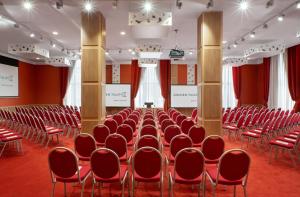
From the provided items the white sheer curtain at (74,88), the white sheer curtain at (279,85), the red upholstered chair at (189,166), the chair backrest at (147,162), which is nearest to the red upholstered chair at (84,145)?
the chair backrest at (147,162)

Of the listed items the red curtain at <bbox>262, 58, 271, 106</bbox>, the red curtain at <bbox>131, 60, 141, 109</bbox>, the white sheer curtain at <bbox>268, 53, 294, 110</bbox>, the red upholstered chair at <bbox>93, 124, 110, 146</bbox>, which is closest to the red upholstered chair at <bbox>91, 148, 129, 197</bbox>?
the red upholstered chair at <bbox>93, 124, 110, 146</bbox>

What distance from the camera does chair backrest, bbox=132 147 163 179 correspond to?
3.79 metres

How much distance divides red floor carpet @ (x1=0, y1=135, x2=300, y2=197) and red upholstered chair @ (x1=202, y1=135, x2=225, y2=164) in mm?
518

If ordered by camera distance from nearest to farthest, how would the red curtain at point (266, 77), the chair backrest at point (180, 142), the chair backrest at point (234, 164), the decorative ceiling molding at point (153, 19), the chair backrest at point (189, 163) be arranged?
1. the chair backrest at point (234, 164)
2. the chair backrest at point (189, 163)
3. the chair backrest at point (180, 142)
4. the decorative ceiling molding at point (153, 19)
5. the red curtain at point (266, 77)

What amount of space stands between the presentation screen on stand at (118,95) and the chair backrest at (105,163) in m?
14.2

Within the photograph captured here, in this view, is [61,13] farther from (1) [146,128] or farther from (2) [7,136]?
(1) [146,128]

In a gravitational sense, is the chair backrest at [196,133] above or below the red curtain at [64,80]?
below

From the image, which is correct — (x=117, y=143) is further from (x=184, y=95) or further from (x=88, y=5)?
(x=184, y=95)

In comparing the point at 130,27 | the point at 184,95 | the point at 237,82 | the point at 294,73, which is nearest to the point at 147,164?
the point at 130,27

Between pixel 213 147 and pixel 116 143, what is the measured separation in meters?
1.88

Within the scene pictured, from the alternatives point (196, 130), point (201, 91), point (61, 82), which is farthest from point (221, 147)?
point (61, 82)

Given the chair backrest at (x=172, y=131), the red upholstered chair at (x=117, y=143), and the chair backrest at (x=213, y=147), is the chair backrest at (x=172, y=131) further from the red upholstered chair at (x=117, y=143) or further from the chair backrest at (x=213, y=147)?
the red upholstered chair at (x=117, y=143)

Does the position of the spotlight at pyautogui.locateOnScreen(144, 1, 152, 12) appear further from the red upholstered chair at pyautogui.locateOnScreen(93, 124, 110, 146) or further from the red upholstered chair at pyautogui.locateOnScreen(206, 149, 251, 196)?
the red upholstered chair at pyautogui.locateOnScreen(206, 149, 251, 196)

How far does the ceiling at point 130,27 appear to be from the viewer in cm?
749
